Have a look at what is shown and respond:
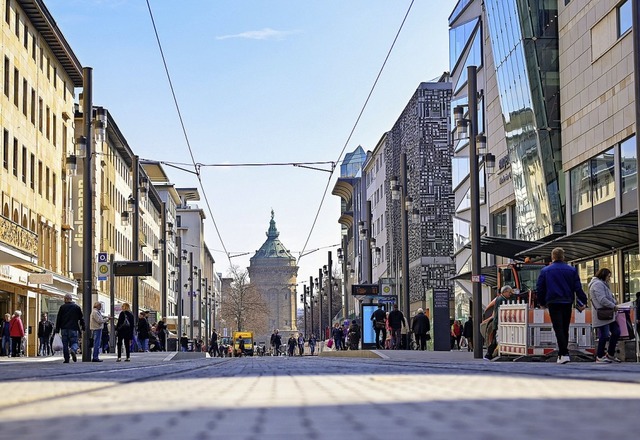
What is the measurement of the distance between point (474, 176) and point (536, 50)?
37.9ft

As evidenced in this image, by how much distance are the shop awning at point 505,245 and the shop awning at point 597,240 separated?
26 cm

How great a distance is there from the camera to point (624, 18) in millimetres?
32062

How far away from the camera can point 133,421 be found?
521 centimetres

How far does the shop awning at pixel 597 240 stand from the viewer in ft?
81.0

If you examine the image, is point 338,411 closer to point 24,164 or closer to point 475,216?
point 475,216

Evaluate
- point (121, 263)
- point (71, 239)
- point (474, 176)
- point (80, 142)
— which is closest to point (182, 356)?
Answer: point (121, 263)

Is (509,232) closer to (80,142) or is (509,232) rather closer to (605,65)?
(605,65)

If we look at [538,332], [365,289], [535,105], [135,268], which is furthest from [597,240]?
[365,289]

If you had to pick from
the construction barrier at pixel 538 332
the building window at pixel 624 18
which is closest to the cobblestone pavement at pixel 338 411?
the construction barrier at pixel 538 332

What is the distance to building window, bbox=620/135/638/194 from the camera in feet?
102

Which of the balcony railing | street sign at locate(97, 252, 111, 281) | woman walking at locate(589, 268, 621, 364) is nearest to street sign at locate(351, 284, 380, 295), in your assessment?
street sign at locate(97, 252, 111, 281)

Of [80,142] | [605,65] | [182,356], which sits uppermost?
[605,65]

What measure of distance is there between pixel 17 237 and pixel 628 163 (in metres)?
20.4

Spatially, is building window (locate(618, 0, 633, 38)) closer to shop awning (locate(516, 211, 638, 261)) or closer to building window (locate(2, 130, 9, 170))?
shop awning (locate(516, 211, 638, 261))
